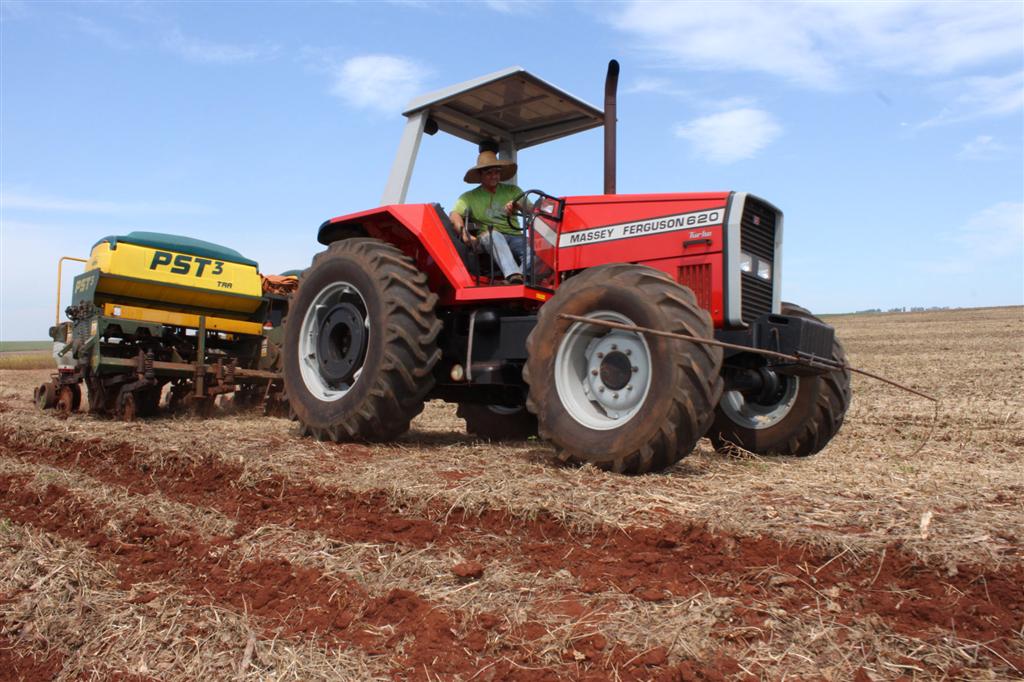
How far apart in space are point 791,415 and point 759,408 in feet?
0.86

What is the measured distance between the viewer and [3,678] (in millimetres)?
2715

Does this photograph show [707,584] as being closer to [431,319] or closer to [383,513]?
[383,513]

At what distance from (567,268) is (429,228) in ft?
3.46

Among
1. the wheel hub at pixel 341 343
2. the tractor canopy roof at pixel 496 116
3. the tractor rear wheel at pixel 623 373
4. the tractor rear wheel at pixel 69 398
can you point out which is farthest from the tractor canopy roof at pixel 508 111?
the tractor rear wheel at pixel 69 398

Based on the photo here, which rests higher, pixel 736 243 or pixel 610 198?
pixel 610 198

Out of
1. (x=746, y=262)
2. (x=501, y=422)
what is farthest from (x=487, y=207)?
(x=746, y=262)

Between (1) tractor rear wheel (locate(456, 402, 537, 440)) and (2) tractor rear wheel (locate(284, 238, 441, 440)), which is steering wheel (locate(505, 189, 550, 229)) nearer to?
(2) tractor rear wheel (locate(284, 238, 441, 440))

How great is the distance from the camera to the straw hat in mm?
6152

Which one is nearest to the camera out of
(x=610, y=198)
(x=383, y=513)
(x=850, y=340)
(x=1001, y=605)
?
(x=1001, y=605)

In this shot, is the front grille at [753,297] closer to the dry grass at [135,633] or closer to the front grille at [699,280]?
the front grille at [699,280]

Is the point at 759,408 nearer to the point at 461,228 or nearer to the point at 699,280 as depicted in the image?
the point at 699,280

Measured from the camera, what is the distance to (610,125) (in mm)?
5715

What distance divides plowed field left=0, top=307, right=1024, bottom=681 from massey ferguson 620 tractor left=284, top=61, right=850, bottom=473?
0.48 metres

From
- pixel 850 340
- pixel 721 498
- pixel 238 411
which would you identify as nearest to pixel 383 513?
pixel 721 498
